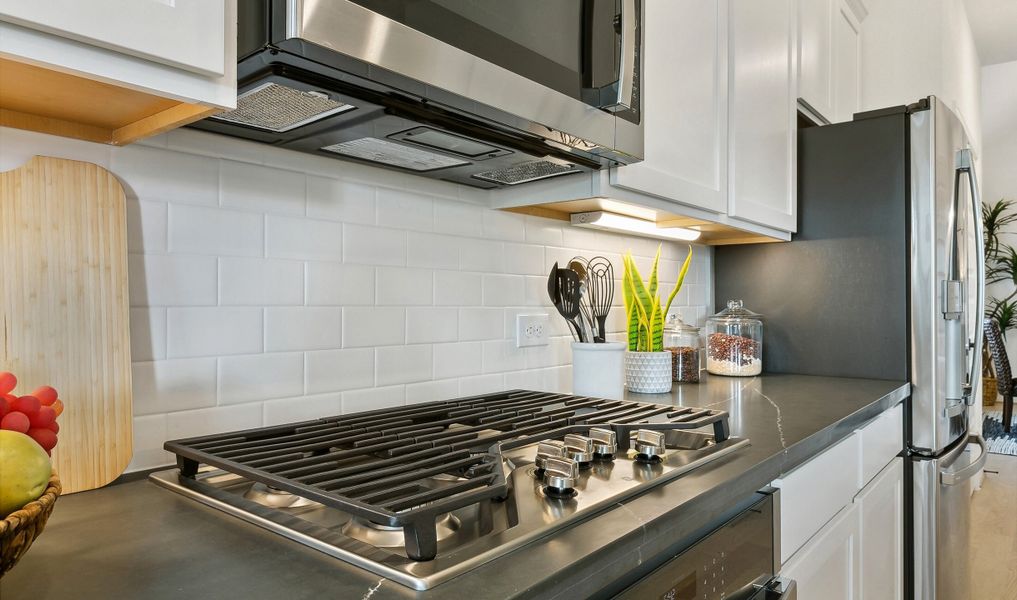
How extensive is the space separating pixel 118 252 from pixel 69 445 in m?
0.26

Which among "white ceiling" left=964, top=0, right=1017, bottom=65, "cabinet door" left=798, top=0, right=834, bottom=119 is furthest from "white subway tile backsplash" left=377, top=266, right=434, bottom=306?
"white ceiling" left=964, top=0, right=1017, bottom=65

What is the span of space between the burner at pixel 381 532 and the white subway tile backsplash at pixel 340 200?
640mm

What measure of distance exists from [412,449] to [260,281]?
0.41m

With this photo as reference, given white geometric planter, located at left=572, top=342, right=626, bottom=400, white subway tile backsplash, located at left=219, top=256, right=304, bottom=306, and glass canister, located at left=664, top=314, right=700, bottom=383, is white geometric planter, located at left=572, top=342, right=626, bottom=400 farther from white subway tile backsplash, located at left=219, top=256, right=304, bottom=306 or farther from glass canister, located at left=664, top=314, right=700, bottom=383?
white subway tile backsplash, located at left=219, top=256, right=304, bottom=306

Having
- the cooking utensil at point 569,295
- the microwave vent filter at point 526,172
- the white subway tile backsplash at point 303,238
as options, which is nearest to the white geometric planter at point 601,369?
the cooking utensil at point 569,295

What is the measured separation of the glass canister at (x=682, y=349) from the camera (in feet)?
6.41

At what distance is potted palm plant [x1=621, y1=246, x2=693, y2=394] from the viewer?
1.72 metres

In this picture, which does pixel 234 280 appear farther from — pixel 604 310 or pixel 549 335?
pixel 604 310

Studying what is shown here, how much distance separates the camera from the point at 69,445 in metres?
0.83

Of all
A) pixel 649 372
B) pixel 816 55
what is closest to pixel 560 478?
pixel 649 372

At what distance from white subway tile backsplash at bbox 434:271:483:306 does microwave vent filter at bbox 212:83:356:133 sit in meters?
0.50

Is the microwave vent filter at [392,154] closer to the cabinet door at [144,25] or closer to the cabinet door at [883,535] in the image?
the cabinet door at [144,25]

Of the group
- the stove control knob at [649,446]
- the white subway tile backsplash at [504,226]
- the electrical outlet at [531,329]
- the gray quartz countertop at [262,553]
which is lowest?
the gray quartz countertop at [262,553]

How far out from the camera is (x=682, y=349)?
77.3 inches
